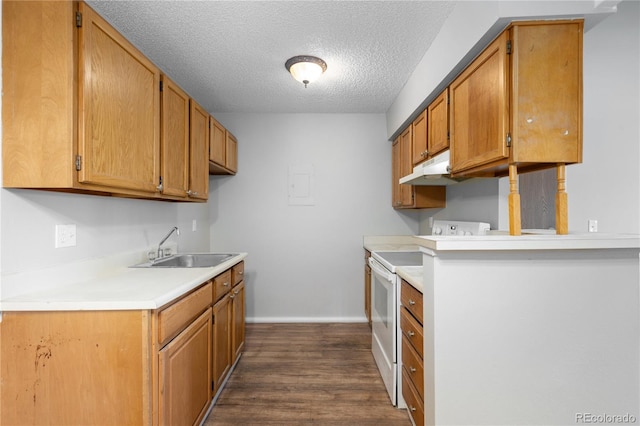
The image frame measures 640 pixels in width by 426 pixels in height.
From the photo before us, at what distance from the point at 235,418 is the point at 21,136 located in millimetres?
1842

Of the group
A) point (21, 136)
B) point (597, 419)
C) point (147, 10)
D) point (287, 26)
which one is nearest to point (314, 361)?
point (597, 419)

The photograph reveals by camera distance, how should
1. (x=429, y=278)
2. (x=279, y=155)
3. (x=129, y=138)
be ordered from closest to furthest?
(x=429, y=278) → (x=129, y=138) → (x=279, y=155)

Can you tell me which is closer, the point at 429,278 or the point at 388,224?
the point at 429,278

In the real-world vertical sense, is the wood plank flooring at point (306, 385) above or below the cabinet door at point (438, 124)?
below

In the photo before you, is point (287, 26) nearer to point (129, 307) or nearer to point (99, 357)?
point (129, 307)

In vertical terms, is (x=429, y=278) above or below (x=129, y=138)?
below

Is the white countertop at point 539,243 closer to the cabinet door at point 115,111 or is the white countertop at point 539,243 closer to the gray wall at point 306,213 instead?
the cabinet door at point 115,111

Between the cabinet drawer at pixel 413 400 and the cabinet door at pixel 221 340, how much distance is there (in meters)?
1.21

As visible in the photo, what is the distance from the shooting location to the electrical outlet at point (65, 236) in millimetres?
1392

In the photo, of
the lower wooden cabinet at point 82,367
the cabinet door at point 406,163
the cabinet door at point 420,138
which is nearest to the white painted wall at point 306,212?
the cabinet door at point 406,163

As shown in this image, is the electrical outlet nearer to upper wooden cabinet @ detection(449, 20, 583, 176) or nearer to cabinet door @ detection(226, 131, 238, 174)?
cabinet door @ detection(226, 131, 238, 174)

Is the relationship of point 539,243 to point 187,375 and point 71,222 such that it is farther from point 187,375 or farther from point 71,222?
point 71,222

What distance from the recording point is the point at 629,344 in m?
1.17

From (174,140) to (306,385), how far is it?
1985 millimetres
